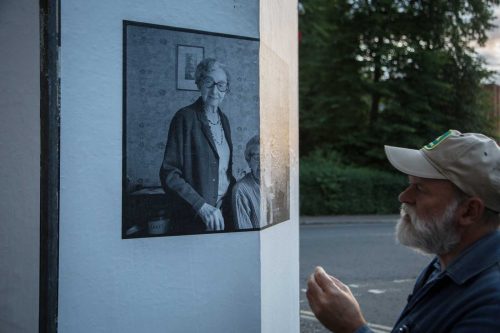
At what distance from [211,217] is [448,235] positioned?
124cm

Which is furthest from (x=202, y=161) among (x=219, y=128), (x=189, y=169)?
(x=219, y=128)

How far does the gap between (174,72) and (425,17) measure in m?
25.3

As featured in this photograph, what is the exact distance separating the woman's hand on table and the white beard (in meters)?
1.06

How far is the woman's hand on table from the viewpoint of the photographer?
270 cm

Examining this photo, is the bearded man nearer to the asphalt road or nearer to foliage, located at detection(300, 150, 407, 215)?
the asphalt road

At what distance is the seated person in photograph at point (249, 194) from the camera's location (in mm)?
2787

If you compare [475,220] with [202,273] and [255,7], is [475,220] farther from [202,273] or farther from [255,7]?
[255,7]

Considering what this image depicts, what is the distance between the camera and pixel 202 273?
270 cm

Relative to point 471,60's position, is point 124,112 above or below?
below

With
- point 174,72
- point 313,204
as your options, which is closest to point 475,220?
point 174,72

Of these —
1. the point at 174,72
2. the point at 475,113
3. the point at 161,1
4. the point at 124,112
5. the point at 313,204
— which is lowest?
the point at 313,204

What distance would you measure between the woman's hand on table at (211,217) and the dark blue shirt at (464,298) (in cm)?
110

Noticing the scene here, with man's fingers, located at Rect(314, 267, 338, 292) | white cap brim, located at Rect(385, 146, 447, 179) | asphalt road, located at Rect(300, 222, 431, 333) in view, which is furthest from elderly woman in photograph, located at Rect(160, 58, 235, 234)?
asphalt road, located at Rect(300, 222, 431, 333)

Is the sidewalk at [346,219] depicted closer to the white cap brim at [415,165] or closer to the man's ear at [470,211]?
the white cap brim at [415,165]
